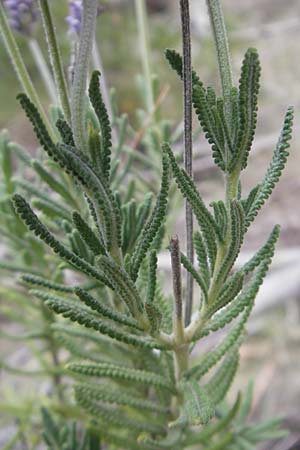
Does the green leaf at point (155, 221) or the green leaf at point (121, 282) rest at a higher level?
the green leaf at point (155, 221)

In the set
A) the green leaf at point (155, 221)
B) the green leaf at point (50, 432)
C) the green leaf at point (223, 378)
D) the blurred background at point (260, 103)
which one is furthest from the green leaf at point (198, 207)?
the blurred background at point (260, 103)

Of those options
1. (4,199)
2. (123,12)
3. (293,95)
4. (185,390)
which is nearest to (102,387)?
(185,390)

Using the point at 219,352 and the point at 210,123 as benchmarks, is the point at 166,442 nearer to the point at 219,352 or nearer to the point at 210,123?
the point at 219,352

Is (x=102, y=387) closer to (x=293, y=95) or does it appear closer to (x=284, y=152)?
(x=284, y=152)

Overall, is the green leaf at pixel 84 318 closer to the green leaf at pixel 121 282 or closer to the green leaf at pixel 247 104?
the green leaf at pixel 121 282

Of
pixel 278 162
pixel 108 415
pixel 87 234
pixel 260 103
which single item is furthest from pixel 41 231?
pixel 260 103
